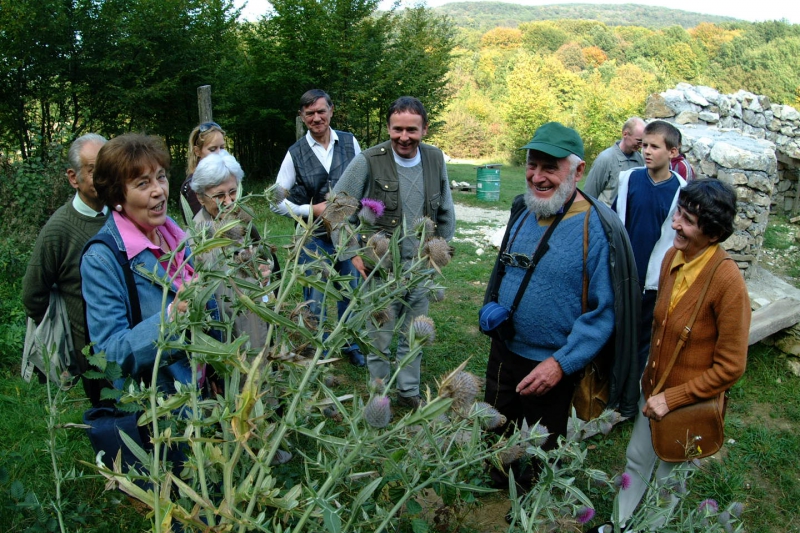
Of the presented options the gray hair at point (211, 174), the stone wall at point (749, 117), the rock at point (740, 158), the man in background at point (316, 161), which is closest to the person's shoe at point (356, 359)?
the man in background at point (316, 161)

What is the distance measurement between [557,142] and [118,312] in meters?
1.78

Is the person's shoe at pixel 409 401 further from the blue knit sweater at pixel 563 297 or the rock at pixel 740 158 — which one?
the rock at pixel 740 158

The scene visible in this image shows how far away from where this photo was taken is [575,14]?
17625cm

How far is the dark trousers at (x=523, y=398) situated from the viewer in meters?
2.65

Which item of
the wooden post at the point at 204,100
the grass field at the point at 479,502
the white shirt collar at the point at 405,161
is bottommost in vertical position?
the grass field at the point at 479,502

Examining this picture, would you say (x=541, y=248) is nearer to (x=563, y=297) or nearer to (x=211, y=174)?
(x=563, y=297)

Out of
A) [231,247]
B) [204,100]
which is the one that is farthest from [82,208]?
[204,100]

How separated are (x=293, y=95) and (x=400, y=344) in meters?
10.4

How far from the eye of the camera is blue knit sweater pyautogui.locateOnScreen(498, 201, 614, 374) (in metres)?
2.41

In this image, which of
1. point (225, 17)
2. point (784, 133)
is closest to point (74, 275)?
point (225, 17)

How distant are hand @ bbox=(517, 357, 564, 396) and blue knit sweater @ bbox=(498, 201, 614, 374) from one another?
4cm

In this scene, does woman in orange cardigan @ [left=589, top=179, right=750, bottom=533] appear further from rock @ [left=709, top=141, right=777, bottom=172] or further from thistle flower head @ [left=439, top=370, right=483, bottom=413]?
rock @ [left=709, top=141, right=777, bottom=172]

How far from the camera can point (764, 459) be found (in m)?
3.80

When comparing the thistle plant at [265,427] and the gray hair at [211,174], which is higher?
the gray hair at [211,174]
